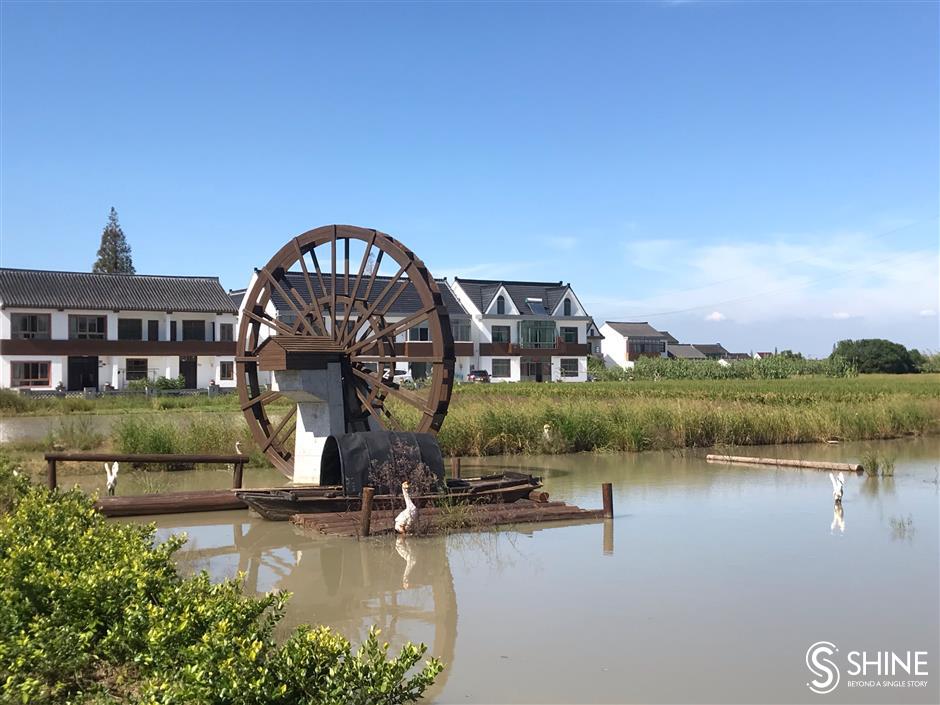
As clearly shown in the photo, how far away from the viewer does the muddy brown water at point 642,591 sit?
6523mm

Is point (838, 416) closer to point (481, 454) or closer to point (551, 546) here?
point (481, 454)

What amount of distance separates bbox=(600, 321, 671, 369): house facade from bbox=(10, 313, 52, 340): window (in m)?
45.8

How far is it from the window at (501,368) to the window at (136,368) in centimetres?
2144

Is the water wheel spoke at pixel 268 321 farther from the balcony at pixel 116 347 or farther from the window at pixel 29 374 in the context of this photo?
the window at pixel 29 374

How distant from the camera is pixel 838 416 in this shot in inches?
952

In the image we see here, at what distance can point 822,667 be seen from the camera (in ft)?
22.0

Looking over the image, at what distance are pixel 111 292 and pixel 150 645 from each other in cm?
4268

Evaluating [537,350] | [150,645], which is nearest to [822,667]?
[150,645]

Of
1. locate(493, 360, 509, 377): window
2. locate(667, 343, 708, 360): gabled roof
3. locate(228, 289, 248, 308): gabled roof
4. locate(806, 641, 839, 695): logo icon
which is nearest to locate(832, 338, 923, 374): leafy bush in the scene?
locate(667, 343, 708, 360): gabled roof

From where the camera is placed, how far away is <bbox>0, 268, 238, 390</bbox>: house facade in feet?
136

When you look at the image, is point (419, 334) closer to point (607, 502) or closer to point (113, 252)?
point (113, 252)

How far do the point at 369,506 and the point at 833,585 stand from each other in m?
5.30

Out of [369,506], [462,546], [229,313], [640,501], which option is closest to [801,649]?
[462,546]

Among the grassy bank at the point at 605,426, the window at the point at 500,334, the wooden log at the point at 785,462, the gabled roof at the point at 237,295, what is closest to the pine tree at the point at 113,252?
the gabled roof at the point at 237,295
